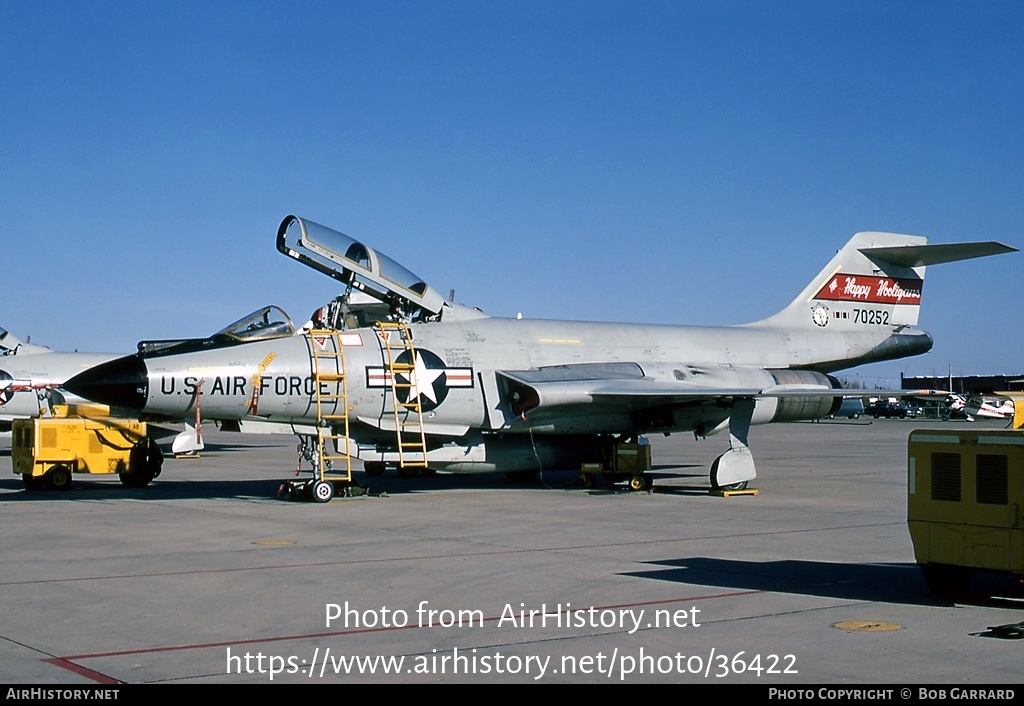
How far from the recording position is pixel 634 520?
1338 cm

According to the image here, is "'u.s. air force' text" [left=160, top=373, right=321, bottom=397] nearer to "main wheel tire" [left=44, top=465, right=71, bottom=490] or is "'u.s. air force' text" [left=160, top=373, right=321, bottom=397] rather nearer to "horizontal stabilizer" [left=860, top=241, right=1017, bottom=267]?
"main wheel tire" [left=44, top=465, right=71, bottom=490]

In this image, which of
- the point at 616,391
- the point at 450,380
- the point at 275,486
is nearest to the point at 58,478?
the point at 275,486

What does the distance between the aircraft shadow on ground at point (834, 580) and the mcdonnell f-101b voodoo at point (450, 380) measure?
6.91m

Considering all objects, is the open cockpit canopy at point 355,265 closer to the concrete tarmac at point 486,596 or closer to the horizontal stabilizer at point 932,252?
the concrete tarmac at point 486,596

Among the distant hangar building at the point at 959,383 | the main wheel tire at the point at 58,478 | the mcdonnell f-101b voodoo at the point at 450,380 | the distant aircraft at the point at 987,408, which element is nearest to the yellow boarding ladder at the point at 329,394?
the mcdonnell f-101b voodoo at the point at 450,380

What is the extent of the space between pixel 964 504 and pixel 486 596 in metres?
3.45

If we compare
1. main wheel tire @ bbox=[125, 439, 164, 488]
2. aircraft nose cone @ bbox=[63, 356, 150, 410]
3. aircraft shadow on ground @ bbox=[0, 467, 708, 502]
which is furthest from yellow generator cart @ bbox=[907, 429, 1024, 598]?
main wheel tire @ bbox=[125, 439, 164, 488]

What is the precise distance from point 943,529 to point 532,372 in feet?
33.0

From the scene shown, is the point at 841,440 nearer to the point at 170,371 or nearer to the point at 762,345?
the point at 762,345

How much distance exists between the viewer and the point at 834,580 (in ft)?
29.0

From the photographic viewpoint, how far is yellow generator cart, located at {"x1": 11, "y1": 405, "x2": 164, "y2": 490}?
18.5m

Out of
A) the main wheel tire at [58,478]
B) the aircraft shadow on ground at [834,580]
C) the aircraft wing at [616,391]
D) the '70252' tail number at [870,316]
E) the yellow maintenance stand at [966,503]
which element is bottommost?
the main wheel tire at [58,478]

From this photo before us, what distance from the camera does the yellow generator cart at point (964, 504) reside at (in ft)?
23.7

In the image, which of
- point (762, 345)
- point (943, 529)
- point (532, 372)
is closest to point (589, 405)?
point (532, 372)
